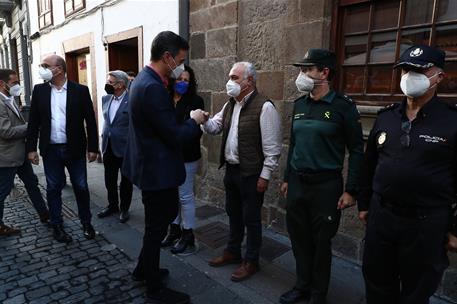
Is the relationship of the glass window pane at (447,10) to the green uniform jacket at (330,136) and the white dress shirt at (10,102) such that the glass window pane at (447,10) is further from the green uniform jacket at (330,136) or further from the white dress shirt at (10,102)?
the white dress shirt at (10,102)

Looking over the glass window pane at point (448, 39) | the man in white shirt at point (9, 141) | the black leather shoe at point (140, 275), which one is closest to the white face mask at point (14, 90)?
the man in white shirt at point (9, 141)

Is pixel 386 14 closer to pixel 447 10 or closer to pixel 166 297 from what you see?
pixel 447 10

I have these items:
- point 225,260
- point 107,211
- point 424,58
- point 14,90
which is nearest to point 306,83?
point 424,58

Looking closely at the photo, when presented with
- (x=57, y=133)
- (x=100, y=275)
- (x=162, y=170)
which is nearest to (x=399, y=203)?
(x=162, y=170)

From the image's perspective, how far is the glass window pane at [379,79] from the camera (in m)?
2.93

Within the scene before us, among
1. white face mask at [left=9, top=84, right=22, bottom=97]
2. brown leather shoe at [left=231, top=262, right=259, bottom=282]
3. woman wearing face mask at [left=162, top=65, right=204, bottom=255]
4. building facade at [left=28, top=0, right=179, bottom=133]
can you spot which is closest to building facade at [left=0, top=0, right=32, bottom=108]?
building facade at [left=28, top=0, right=179, bottom=133]

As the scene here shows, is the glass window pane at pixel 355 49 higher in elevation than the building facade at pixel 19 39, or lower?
lower

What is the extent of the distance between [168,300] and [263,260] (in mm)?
1097

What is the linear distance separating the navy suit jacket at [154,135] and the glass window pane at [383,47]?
181 cm

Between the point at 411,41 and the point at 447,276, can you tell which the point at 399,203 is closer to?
the point at 447,276

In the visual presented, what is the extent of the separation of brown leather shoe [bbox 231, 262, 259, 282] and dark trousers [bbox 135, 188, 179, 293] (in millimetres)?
668

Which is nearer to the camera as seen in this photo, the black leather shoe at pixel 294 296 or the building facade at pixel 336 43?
the black leather shoe at pixel 294 296

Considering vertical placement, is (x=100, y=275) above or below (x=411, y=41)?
below

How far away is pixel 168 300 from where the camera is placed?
249 cm
